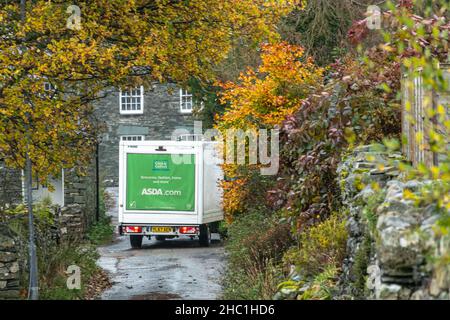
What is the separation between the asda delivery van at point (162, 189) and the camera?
23328mm

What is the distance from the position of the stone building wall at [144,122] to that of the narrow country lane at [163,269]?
58.3 ft

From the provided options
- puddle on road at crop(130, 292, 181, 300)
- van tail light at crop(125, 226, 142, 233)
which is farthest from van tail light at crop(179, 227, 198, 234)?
puddle on road at crop(130, 292, 181, 300)

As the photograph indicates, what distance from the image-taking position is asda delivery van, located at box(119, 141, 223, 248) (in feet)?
76.5

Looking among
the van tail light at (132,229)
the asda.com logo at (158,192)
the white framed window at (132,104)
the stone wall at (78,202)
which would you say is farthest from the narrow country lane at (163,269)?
the white framed window at (132,104)

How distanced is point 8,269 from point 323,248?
5.30m

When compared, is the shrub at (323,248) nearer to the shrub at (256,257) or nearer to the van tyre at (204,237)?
the shrub at (256,257)

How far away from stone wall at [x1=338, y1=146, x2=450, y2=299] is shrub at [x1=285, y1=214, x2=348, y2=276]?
2.79 ft

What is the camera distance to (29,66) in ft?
41.1

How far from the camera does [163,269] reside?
18578 millimetres

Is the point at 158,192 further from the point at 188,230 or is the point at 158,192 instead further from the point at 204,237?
the point at 204,237

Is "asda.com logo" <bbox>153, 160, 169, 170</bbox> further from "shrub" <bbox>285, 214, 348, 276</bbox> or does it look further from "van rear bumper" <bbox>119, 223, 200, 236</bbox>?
"shrub" <bbox>285, 214, 348, 276</bbox>
